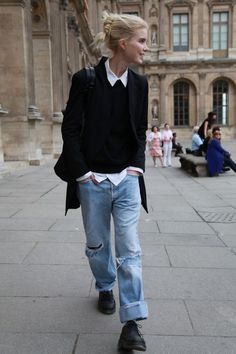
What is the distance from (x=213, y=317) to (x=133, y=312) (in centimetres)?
78

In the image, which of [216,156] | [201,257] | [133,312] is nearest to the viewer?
[133,312]

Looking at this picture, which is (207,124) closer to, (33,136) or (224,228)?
(33,136)

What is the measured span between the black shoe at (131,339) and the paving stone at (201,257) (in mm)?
1726

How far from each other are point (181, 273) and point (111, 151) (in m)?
1.78

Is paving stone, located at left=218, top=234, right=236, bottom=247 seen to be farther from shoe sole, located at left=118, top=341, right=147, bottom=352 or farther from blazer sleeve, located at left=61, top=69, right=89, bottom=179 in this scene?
blazer sleeve, located at left=61, top=69, right=89, bottom=179

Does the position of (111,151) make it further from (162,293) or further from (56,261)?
(56,261)

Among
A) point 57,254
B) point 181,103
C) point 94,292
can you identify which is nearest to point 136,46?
point 94,292

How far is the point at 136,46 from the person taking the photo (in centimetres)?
284

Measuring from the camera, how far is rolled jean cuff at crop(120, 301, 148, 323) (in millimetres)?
2805

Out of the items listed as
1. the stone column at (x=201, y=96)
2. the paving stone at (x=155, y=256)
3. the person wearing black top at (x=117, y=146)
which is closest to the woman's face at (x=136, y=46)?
the person wearing black top at (x=117, y=146)

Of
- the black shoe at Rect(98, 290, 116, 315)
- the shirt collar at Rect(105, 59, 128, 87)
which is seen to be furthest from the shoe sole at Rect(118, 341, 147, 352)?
the shirt collar at Rect(105, 59, 128, 87)

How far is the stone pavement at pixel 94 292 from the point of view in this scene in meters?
2.95

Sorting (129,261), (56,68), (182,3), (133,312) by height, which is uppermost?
(182,3)

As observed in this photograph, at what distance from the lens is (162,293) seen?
3.74 meters
